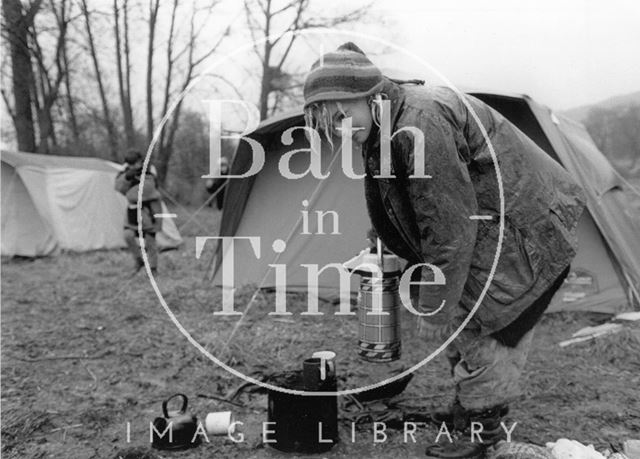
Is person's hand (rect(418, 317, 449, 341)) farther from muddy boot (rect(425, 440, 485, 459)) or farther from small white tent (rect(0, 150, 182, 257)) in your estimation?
small white tent (rect(0, 150, 182, 257))

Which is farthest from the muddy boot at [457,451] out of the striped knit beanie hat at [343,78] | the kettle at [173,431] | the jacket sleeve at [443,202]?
the striped knit beanie hat at [343,78]

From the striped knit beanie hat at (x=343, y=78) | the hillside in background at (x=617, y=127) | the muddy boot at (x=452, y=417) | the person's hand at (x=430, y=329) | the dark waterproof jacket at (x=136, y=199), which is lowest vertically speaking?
the muddy boot at (x=452, y=417)

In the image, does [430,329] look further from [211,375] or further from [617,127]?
[617,127]

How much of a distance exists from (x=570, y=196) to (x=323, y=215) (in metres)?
3.36

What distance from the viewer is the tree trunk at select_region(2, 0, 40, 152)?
12.1 metres

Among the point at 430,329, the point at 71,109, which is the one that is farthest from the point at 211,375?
the point at 71,109

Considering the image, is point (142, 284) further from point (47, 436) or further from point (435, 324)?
point (435, 324)

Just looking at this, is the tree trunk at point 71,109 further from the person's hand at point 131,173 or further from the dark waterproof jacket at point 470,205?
the dark waterproof jacket at point 470,205

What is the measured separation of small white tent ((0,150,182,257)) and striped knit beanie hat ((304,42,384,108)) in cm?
839

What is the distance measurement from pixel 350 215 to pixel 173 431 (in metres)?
3.19

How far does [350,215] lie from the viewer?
554 centimetres

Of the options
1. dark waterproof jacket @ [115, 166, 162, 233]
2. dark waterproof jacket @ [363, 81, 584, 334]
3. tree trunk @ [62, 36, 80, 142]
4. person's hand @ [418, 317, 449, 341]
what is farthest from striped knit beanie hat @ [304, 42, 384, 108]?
tree trunk @ [62, 36, 80, 142]

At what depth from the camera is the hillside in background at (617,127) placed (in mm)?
6961

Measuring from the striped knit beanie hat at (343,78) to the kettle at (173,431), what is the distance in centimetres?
154
